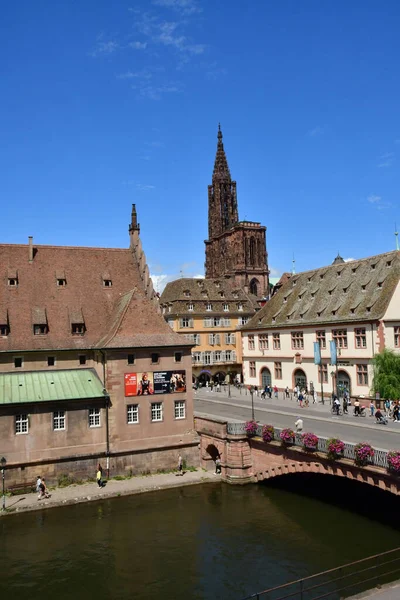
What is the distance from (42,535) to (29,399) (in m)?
9.69

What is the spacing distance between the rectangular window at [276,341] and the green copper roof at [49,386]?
29059mm

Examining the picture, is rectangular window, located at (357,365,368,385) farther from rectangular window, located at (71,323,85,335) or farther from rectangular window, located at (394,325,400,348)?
rectangular window, located at (71,323,85,335)

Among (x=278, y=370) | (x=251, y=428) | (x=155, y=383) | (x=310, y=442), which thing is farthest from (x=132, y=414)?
(x=278, y=370)

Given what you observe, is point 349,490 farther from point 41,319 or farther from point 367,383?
point 41,319

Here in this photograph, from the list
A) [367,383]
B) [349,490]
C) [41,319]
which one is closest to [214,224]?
[367,383]

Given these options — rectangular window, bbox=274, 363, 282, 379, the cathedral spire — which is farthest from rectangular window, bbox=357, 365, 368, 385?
the cathedral spire

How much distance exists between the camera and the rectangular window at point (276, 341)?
64.5 metres

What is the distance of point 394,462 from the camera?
77.7 ft


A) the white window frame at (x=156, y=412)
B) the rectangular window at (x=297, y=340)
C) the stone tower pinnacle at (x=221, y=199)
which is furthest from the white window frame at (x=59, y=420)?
the stone tower pinnacle at (x=221, y=199)

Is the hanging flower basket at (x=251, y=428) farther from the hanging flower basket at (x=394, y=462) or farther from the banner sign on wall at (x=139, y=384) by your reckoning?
the hanging flower basket at (x=394, y=462)

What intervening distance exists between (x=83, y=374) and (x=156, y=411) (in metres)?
5.90

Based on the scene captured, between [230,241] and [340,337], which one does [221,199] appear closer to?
[230,241]

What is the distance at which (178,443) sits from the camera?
40219 millimetres

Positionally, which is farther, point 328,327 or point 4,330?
point 328,327
